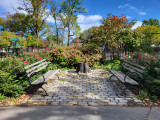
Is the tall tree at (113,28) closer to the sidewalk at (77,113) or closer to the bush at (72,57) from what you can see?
the bush at (72,57)

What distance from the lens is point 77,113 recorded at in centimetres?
270

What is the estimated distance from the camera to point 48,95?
3670 millimetres

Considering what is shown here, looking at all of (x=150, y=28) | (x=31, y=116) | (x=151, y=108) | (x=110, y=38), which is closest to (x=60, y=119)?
(x=31, y=116)

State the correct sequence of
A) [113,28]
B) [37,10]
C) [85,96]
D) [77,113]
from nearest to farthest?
[77,113] → [85,96] → [113,28] → [37,10]

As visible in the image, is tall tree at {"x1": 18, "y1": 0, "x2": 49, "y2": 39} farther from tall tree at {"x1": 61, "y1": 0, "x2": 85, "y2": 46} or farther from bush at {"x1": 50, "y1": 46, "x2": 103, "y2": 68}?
bush at {"x1": 50, "y1": 46, "x2": 103, "y2": 68}

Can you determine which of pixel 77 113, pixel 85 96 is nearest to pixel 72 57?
pixel 85 96

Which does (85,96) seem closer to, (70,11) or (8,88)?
(8,88)

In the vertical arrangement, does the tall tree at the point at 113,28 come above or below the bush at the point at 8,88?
above

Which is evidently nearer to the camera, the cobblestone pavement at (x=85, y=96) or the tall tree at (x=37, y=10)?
the cobblestone pavement at (x=85, y=96)

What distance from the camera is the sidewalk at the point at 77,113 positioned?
8.35 ft

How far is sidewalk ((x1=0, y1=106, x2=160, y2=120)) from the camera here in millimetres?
2545

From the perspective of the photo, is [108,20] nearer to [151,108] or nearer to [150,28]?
[151,108]

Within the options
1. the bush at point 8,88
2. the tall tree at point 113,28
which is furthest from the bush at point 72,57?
the bush at point 8,88

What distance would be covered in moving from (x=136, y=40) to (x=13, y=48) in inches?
524
